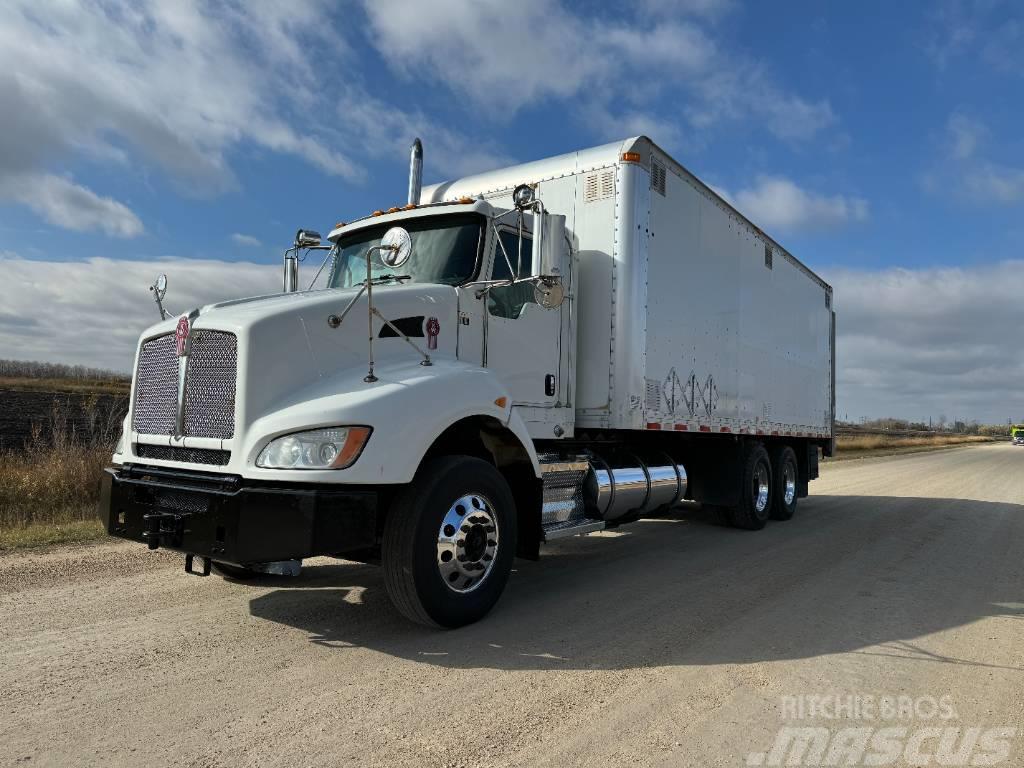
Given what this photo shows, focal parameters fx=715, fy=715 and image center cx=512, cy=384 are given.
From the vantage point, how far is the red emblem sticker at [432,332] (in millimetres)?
4930

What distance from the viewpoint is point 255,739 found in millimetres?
2992

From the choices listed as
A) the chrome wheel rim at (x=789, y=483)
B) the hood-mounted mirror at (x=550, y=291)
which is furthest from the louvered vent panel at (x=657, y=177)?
the chrome wheel rim at (x=789, y=483)

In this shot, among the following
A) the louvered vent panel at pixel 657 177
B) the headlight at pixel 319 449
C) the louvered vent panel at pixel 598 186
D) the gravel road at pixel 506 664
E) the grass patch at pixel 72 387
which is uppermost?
the louvered vent panel at pixel 657 177

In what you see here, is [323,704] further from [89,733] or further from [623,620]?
[623,620]

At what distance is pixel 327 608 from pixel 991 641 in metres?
4.43

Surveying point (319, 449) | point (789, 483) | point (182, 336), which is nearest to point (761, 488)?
point (789, 483)

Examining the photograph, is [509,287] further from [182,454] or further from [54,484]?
[54,484]

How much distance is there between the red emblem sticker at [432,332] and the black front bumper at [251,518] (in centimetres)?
124

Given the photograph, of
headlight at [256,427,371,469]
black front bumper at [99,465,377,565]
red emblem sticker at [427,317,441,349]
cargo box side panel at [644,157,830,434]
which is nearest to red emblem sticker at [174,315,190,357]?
black front bumper at [99,465,377,565]

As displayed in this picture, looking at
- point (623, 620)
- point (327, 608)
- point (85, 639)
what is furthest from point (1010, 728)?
point (85, 639)

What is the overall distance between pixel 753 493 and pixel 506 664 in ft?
21.1

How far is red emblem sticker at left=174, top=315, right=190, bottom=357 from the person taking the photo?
4508mm

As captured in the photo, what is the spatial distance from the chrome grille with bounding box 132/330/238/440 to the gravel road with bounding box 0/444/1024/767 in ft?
4.17

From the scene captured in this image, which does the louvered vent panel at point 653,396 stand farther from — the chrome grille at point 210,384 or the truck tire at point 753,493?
the chrome grille at point 210,384
